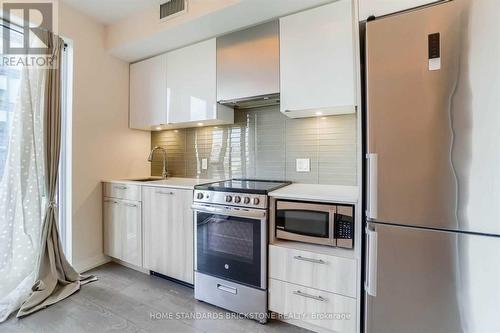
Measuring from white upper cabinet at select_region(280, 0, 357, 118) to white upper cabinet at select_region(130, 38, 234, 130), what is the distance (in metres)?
0.73

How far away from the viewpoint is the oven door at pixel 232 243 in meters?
1.73

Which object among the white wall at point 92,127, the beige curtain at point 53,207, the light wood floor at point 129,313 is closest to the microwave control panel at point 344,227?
the light wood floor at point 129,313

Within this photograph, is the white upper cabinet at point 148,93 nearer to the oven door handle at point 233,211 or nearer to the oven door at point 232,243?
the oven door handle at point 233,211

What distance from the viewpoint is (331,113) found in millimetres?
2064

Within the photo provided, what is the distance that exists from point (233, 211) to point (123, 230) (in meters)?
1.45

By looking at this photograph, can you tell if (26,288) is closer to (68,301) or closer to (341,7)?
(68,301)

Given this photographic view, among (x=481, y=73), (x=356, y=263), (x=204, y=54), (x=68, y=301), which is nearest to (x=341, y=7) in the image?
(x=481, y=73)

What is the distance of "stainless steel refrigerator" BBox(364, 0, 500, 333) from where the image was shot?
1.07 meters

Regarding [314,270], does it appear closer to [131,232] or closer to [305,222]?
[305,222]

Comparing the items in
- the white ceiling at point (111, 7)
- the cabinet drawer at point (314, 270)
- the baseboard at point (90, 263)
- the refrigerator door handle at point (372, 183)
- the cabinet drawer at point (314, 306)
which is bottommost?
the baseboard at point (90, 263)

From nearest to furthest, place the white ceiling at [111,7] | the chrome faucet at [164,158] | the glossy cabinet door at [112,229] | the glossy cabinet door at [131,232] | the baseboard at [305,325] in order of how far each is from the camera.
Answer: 1. the baseboard at [305,325]
2. the white ceiling at [111,7]
3. the glossy cabinet door at [131,232]
4. the glossy cabinet door at [112,229]
5. the chrome faucet at [164,158]

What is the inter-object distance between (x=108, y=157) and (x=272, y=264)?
2180mm

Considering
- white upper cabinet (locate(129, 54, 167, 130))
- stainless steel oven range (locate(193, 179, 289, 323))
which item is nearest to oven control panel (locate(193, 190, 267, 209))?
stainless steel oven range (locate(193, 179, 289, 323))

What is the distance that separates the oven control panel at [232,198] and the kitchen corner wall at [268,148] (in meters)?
0.65
